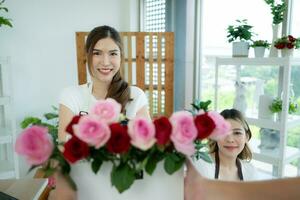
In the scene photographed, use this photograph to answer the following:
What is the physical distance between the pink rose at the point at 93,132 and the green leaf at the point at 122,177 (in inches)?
2.5

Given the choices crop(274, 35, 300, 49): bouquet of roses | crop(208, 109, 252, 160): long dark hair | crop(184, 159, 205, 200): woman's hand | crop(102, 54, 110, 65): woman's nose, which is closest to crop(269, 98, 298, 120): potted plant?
crop(274, 35, 300, 49): bouquet of roses

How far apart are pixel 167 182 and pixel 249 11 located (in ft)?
6.81

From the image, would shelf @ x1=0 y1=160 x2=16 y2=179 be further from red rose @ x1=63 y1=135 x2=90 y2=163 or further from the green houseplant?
the green houseplant

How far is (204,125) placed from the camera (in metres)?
0.53

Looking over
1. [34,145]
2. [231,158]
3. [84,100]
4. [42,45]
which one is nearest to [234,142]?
[231,158]

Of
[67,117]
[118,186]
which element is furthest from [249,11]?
[118,186]

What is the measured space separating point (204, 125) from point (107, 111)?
189mm

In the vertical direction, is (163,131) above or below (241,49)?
below

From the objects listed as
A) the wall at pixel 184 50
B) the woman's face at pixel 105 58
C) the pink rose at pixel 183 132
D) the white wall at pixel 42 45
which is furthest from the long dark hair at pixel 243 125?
the white wall at pixel 42 45

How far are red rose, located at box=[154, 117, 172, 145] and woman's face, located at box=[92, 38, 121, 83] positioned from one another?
89 cm

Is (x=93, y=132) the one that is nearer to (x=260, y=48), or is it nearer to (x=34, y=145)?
(x=34, y=145)

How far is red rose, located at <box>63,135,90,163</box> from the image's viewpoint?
1.62ft

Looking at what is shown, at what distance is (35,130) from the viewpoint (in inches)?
19.4

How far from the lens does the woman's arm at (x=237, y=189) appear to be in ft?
1.95
